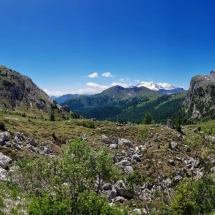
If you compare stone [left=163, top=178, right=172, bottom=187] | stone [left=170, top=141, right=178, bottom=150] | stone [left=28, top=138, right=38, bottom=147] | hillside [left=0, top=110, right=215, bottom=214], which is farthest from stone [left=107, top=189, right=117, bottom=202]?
stone [left=170, top=141, right=178, bottom=150]

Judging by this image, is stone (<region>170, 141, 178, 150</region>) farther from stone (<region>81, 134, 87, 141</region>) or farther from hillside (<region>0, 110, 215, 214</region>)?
stone (<region>81, 134, 87, 141</region>)

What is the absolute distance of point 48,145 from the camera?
86500 mm

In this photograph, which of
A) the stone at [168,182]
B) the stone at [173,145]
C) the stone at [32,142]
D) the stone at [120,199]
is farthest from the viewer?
the stone at [173,145]

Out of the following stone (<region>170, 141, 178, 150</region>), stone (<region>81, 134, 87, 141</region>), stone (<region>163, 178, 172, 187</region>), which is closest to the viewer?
stone (<region>163, 178, 172, 187</region>)

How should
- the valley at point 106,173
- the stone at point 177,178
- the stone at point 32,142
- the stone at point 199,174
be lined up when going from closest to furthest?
the valley at point 106,173 → the stone at point 177,178 → the stone at point 199,174 → the stone at point 32,142

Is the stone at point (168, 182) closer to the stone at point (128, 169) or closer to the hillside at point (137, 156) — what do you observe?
the hillside at point (137, 156)

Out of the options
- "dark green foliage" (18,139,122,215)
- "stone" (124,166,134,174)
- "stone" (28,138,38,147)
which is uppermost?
"dark green foliage" (18,139,122,215)

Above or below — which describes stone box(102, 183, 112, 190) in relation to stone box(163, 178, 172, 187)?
above

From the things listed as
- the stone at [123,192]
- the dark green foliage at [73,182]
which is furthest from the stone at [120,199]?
the dark green foliage at [73,182]

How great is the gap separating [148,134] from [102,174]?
265ft

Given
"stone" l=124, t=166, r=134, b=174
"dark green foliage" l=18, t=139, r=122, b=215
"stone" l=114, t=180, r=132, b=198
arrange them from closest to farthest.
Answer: "dark green foliage" l=18, t=139, r=122, b=215, "stone" l=114, t=180, r=132, b=198, "stone" l=124, t=166, r=134, b=174

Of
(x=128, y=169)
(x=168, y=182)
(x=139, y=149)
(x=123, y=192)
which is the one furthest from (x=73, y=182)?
(x=139, y=149)

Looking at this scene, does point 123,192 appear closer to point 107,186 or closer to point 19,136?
point 107,186

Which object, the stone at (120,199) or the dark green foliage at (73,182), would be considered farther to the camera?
the stone at (120,199)
